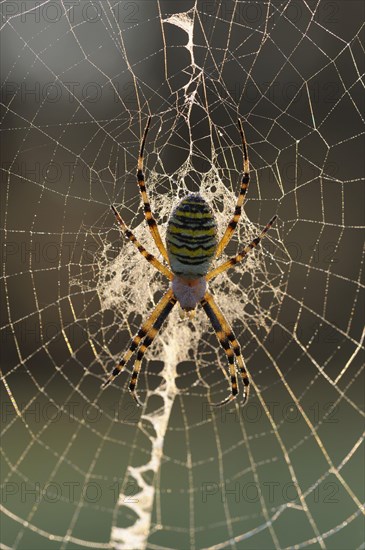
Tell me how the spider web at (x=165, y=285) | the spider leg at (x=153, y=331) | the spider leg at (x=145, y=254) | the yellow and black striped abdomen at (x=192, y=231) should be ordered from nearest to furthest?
the yellow and black striped abdomen at (x=192, y=231)
the spider leg at (x=145, y=254)
the spider leg at (x=153, y=331)
the spider web at (x=165, y=285)

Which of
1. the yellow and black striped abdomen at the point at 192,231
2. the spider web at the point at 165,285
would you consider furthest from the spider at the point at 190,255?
the spider web at the point at 165,285

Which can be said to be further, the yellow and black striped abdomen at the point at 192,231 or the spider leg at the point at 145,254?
the spider leg at the point at 145,254

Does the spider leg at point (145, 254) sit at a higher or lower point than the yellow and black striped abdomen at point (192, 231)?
higher

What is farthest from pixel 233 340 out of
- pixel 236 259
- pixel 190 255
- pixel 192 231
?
pixel 192 231

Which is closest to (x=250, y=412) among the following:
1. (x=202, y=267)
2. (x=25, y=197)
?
(x=25, y=197)

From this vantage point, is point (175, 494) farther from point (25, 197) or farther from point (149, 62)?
point (149, 62)

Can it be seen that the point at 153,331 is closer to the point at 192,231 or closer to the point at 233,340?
the point at 233,340

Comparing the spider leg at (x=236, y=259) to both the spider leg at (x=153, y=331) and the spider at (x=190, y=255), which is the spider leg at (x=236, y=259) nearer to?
the spider at (x=190, y=255)
